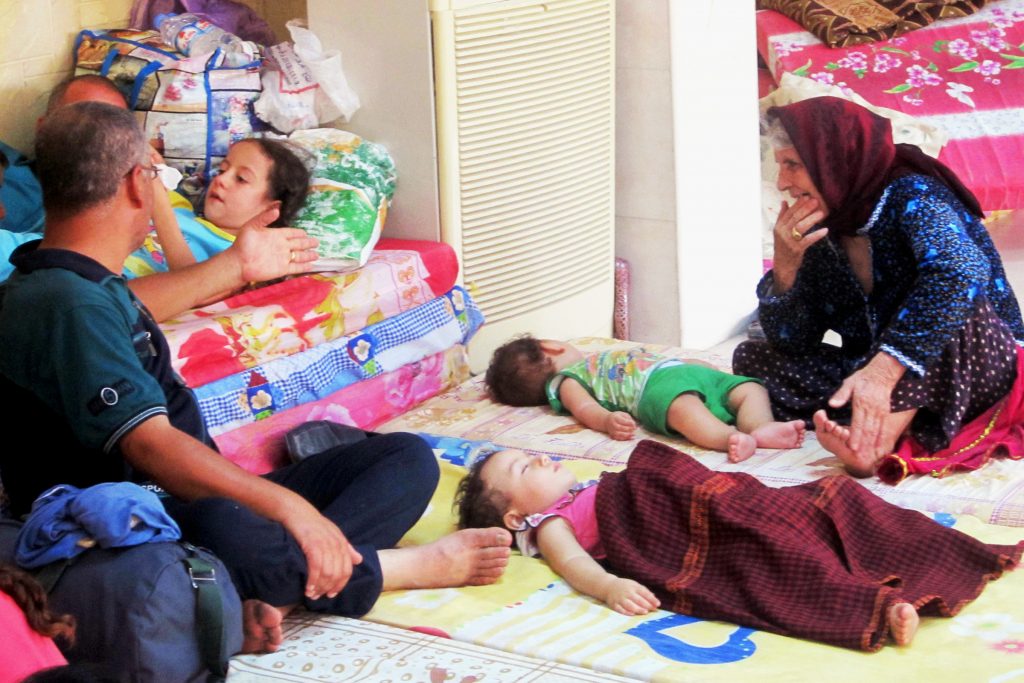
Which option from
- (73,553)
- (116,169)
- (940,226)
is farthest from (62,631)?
(940,226)

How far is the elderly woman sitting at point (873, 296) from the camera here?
284cm

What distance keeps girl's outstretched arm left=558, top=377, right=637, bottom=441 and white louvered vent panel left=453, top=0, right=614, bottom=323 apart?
570 mm

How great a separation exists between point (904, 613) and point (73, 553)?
4.04ft

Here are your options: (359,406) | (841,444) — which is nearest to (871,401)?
(841,444)

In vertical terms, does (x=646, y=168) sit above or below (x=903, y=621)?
above

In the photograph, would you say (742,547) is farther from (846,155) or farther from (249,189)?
(249,189)

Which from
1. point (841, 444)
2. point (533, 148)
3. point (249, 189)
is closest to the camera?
point (841, 444)

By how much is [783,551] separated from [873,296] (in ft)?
3.26

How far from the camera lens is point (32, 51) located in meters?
3.70

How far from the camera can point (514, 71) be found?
3.76 m

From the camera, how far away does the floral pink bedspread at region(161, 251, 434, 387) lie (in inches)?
116

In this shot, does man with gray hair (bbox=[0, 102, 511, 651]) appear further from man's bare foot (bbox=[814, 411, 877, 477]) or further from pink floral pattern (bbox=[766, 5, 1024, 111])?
pink floral pattern (bbox=[766, 5, 1024, 111])

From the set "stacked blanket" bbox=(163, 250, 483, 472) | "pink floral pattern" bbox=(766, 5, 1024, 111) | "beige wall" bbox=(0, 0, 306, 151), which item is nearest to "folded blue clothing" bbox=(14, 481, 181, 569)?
"stacked blanket" bbox=(163, 250, 483, 472)

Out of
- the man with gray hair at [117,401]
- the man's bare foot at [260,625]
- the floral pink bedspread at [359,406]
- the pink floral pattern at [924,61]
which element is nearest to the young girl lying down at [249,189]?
the floral pink bedspread at [359,406]
